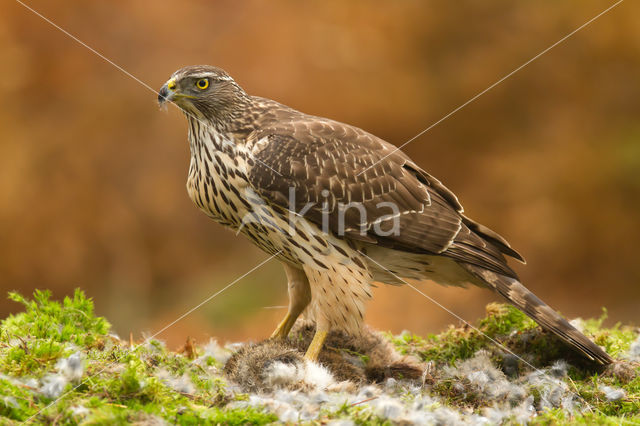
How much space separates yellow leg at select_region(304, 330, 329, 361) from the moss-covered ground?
516 millimetres

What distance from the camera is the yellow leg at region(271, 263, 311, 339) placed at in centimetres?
434

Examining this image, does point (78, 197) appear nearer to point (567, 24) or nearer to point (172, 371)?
point (172, 371)

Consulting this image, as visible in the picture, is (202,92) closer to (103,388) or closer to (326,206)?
Result: (326,206)

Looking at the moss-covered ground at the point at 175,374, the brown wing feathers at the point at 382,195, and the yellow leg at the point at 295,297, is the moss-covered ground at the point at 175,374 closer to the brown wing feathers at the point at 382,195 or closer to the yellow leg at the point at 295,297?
the brown wing feathers at the point at 382,195

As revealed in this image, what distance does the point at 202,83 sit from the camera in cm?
401

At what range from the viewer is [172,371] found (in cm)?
359

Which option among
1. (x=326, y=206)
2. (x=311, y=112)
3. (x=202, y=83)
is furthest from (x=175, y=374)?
(x=311, y=112)

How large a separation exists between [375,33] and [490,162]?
97.2 inches

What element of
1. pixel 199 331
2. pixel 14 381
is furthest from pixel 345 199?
pixel 199 331

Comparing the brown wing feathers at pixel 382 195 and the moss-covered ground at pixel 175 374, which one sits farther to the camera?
the brown wing feathers at pixel 382 195

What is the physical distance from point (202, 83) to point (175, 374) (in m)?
1.73

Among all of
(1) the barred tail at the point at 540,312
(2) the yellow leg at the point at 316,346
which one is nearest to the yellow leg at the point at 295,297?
(2) the yellow leg at the point at 316,346

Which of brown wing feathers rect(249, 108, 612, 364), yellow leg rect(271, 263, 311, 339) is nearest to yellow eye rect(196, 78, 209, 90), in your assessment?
brown wing feathers rect(249, 108, 612, 364)

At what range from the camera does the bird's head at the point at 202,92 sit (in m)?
3.93
